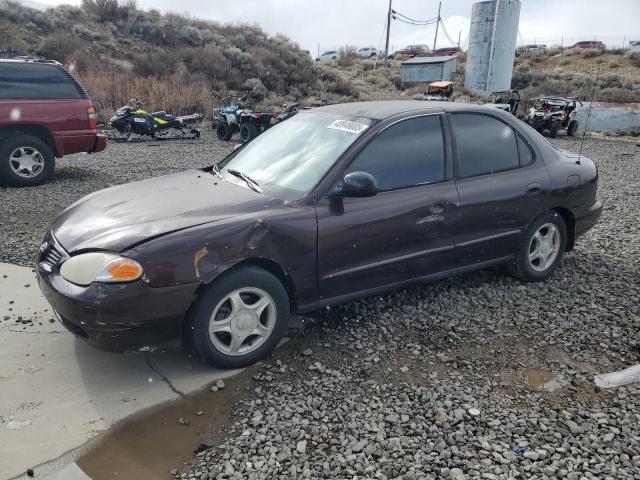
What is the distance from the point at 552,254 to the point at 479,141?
1324 millimetres

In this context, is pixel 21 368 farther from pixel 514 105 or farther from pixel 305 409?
pixel 514 105

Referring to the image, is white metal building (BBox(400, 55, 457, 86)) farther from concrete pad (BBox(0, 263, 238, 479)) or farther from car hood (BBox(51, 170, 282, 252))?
concrete pad (BBox(0, 263, 238, 479))

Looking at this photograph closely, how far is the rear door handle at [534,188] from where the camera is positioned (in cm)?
430

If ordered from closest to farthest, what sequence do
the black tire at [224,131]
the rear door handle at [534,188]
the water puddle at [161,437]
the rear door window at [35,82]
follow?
1. the water puddle at [161,437]
2. the rear door handle at [534,188]
3. the rear door window at [35,82]
4. the black tire at [224,131]

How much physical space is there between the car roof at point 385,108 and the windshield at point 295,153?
86 millimetres

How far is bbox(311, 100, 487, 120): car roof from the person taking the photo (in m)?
3.90

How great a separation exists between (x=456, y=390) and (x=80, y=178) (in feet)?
25.0

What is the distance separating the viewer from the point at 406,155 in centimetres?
379

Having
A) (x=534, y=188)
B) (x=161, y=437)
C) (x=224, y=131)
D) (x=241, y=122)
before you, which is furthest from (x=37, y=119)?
(x=224, y=131)

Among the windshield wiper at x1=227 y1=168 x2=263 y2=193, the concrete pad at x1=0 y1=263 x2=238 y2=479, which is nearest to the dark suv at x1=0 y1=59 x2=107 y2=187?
the concrete pad at x1=0 y1=263 x2=238 y2=479

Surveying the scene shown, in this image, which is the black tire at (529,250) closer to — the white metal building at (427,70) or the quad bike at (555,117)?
the quad bike at (555,117)

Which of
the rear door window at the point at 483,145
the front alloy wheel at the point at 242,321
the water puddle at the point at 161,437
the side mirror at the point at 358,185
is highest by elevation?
the rear door window at the point at 483,145

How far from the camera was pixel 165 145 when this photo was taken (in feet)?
Answer: 43.6

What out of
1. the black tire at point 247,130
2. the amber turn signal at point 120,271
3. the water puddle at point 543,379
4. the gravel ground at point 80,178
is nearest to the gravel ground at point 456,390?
the water puddle at point 543,379
